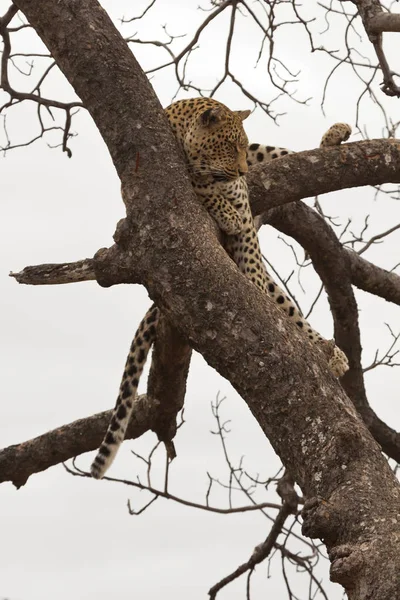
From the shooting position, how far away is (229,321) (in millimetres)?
4461

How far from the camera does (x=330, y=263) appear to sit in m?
8.06

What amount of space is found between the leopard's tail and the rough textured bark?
1.28 metres

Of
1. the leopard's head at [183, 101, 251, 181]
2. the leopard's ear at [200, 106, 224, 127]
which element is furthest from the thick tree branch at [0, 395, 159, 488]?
the leopard's ear at [200, 106, 224, 127]

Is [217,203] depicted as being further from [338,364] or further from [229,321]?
[229,321]

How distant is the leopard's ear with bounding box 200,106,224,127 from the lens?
6.70 meters

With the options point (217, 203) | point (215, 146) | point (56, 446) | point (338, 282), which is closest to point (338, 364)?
point (217, 203)

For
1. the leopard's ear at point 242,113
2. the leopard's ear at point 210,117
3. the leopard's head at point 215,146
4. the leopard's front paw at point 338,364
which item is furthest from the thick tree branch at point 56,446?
the leopard's ear at point 242,113

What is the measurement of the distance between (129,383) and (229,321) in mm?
1846

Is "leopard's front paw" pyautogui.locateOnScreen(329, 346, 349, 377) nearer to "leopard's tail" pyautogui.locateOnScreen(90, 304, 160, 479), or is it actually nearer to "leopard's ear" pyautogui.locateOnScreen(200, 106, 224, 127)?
"leopard's tail" pyautogui.locateOnScreen(90, 304, 160, 479)

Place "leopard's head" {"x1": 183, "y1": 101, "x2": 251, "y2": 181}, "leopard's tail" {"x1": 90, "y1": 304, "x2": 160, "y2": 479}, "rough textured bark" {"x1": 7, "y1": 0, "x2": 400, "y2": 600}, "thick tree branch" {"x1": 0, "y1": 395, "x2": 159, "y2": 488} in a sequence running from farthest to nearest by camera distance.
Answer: "thick tree branch" {"x1": 0, "y1": 395, "x2": 159, "y2": 488} < "leopard's head" {"x1": 183, "y1": 101, "x2": 251, "y2": 181} < "leopard's tail" {"x1": 90, "y1": 304, "x2": 160, "y2": 479} < "rough textured bark" {"x1": 7, "y1": 0, "x2": 400, "y2": 600}

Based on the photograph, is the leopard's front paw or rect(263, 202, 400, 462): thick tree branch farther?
rect(263, 202, 400, 462): thick tree branch

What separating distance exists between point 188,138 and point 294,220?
1.41 m

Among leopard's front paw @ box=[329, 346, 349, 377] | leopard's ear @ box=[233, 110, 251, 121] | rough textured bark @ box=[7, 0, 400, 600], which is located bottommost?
rough textured bark @ box=[7, 0, 400, 600]

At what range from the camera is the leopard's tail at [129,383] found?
6039 mm
